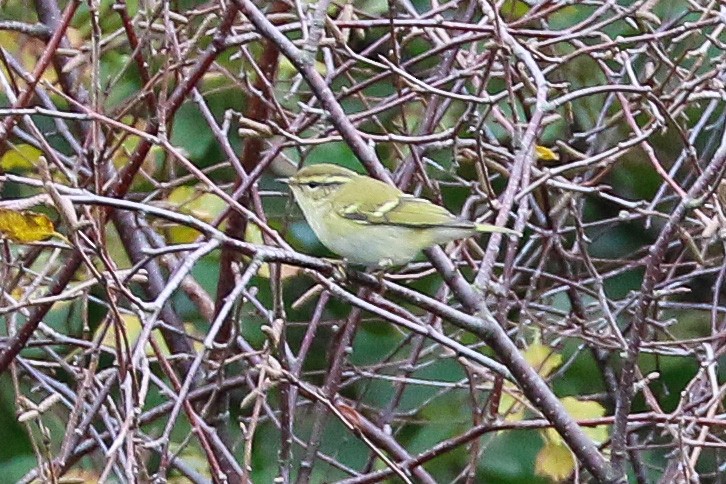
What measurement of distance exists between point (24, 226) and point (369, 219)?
1.17m

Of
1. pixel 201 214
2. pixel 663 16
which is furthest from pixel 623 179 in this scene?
pixel 201 214

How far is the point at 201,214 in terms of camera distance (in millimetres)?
2756

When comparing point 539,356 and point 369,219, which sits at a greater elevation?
point 369,219

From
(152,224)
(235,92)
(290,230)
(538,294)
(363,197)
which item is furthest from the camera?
(235,92)

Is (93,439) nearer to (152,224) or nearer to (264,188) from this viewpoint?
(152,224)

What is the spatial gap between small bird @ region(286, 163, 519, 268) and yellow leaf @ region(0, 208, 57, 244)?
0.87 metres

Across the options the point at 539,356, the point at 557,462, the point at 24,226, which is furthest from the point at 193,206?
the point at 24,226

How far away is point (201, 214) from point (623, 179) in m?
2.00

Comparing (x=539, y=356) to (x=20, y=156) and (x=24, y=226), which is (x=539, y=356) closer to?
(x=20, y=156)

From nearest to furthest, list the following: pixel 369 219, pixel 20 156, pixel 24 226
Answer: pixel 24 226 < pixel 369 219 < pixel 20 156

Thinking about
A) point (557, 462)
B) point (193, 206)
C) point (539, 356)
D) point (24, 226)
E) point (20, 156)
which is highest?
point (24, 226)

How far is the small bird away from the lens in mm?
2400

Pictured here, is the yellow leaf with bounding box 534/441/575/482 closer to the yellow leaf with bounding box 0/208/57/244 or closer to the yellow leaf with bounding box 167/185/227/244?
the yellow leaf with bounding box 167/185/227/244

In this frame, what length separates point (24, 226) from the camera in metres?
1.56
